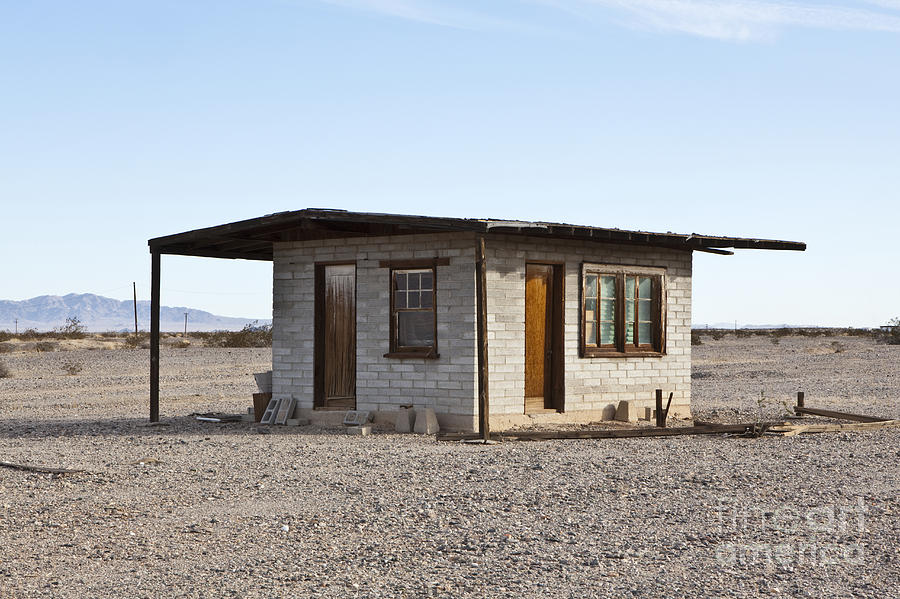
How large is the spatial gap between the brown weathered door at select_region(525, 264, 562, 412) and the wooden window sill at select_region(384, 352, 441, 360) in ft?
5.17

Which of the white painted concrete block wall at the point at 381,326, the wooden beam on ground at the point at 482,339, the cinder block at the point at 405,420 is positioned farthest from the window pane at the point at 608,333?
the cinder block at the point at 405,420

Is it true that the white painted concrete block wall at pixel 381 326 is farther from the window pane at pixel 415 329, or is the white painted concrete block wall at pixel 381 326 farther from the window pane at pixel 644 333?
the window pane at pixel 644 333

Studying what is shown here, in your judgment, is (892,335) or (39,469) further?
(892,335)

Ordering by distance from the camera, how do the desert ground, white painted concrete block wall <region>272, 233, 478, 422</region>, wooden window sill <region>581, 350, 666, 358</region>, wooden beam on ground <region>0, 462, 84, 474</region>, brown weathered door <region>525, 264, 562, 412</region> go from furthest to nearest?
wooden window sill <region>581, 350, 666, 358</region> → brown weathered door <region>525, 264, 562, 412</region> → white painted concrete block wall <region>272, 233, 478, 422</region> → wooden beam on ground <region>0, 462, 84, 474</region> → the desert ground

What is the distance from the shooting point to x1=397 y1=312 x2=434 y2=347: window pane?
14.5m

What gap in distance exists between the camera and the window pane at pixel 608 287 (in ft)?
51.9

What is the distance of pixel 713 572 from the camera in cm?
636

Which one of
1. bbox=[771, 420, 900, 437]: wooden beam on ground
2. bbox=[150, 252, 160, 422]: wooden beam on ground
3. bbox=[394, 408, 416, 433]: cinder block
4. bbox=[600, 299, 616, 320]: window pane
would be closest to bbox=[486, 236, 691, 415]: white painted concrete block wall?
bbox=[600, 299, 616, 320]: window pane

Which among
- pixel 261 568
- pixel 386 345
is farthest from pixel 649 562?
pixel 386 345

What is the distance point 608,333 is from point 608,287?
76 centimetres

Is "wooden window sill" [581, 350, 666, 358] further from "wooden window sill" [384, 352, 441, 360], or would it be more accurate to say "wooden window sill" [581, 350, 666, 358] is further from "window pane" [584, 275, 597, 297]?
"wooden window sill" [384, 352, 441, 360]

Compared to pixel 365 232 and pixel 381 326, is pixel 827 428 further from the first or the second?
pixel 365 232

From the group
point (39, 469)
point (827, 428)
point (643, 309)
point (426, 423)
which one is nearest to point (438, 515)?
point (39, 469)

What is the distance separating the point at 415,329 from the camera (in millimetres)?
14695
